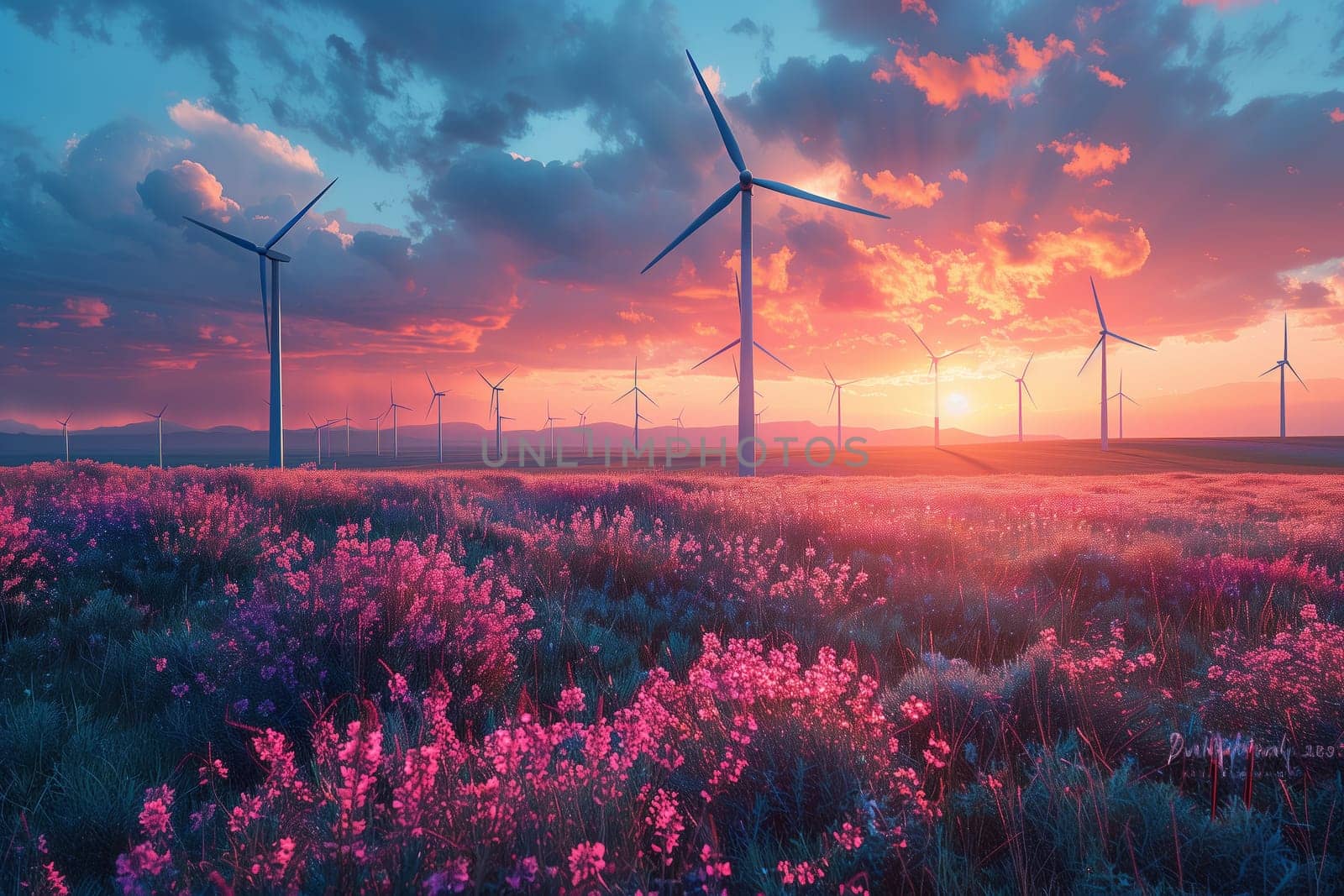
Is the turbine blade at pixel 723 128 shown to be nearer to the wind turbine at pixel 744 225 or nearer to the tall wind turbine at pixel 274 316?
the wind turbine at pixel 744 225

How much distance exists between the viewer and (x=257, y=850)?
8.20ft

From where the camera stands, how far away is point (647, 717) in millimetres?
3152

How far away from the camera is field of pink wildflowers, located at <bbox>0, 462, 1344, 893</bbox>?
248 cm

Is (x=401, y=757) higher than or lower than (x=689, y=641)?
higher

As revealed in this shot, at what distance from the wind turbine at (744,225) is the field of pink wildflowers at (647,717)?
19797 millimetres

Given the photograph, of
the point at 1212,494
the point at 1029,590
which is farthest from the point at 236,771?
the point at 1212,494

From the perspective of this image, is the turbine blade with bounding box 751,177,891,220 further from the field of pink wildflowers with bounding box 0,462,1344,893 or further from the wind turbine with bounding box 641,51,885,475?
the field of pink wildflowers with bounding box 0,462,1344,893

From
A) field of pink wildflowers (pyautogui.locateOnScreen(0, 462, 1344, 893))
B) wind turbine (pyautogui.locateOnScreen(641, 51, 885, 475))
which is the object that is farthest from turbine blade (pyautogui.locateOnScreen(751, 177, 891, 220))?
field of pink wildflowers (pyautogui.locateOnScreen(0, 462, 1344, 893))

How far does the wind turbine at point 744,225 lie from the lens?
28.6 m

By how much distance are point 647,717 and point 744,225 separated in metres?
28.8

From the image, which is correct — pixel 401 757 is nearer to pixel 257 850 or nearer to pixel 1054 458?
pixel 257 850

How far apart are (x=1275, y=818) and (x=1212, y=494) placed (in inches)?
947

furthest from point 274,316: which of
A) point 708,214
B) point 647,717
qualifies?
point 647,717

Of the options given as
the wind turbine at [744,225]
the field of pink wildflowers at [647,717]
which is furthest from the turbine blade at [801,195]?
the field of pink wildflowers at [647,717]
